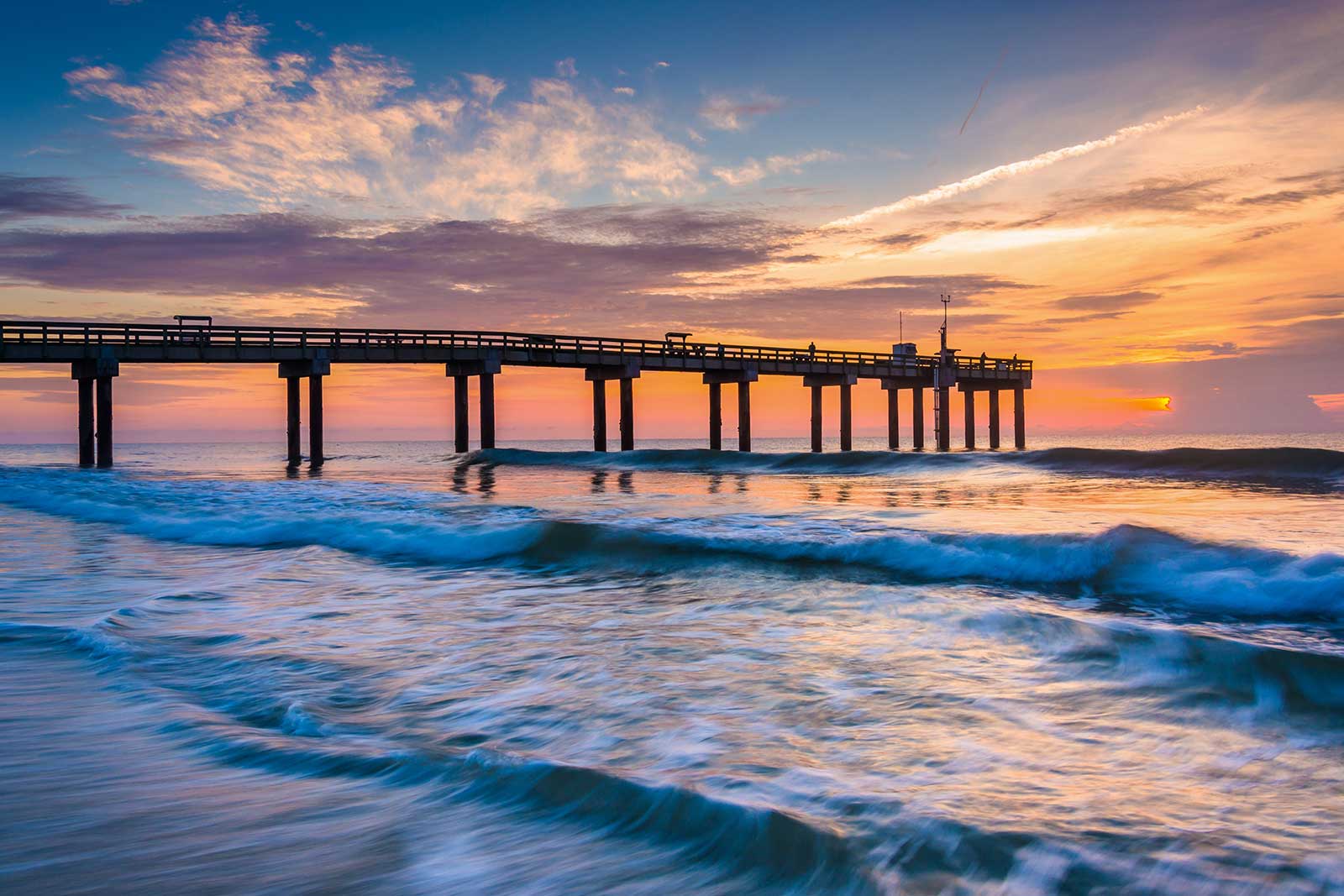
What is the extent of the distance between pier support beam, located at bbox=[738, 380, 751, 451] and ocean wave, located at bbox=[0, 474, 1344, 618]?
85.5ft

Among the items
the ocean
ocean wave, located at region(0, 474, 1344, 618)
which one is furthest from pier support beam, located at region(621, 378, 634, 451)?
the ocean

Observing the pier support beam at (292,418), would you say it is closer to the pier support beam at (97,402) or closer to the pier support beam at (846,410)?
the pier support beam at (97,402)

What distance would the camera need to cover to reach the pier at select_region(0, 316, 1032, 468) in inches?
1154

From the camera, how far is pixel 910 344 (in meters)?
50.0

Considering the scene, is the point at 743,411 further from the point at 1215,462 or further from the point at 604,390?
the point at 1215,462

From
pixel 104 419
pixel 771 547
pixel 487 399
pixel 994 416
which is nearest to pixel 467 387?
pixel 487 399

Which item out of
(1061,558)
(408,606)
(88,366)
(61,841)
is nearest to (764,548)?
(1061,558)

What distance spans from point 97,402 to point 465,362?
13.6 metres

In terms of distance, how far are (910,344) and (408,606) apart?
46.0m

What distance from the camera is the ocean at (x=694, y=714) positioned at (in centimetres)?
307

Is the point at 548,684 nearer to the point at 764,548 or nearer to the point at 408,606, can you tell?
the point at 408,606

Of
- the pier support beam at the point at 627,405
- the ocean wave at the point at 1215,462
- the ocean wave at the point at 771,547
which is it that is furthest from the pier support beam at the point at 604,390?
the ocean wave at the point at 771,547

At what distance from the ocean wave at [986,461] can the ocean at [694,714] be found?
38.7 ft

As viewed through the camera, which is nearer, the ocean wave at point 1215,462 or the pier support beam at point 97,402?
the ocean wave at point 1215,462
